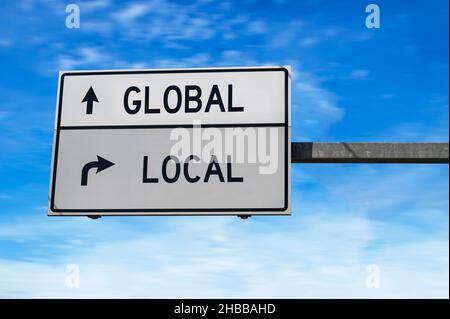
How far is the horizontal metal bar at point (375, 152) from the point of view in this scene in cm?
551

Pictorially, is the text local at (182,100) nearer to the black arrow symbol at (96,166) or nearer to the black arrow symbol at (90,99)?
the black arrow symbol at (90,99)

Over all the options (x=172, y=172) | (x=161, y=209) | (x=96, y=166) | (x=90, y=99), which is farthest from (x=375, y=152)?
(x=90, y=99)

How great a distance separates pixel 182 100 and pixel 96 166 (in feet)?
3.69

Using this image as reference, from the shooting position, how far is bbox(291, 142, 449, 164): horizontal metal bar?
18.1ft

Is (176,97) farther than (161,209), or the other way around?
(176,97)

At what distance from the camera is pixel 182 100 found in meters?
5.94

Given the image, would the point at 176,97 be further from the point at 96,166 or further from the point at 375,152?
the point at 375,152

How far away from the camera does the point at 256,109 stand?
580cm

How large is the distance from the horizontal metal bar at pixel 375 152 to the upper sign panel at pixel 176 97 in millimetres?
440

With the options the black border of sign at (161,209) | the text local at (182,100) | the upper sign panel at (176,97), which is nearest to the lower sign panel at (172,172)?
the black border of sign at (161,209)

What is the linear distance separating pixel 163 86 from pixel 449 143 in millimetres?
2938

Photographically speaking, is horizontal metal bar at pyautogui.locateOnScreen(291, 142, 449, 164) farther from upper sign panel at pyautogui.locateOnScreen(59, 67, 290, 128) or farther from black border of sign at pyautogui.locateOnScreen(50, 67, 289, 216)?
upper sign panel at pyautogui.locateOnScreen(59, 67, 290, 128)
